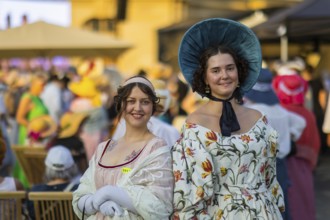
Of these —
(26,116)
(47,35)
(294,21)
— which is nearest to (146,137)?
(26,116)

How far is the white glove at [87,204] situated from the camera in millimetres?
3711

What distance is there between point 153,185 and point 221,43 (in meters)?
0.87

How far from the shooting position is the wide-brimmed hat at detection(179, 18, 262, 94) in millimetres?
3848

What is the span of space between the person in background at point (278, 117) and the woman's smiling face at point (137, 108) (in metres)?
2.00

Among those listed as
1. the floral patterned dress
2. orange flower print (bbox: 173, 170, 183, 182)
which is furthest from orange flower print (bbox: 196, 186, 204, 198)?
orange flower print (bbox: 173, 170, 183, 182)

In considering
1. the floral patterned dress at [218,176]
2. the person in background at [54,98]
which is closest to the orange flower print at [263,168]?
the floral patterned dress at [218,176]

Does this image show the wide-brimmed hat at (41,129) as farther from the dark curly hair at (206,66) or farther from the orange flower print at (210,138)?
the orange flower print at (210,138)

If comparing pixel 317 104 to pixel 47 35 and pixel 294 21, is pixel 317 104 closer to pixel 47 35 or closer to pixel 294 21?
pixel 294 21

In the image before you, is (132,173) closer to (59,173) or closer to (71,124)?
(59,173)

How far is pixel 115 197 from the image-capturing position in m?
3.62

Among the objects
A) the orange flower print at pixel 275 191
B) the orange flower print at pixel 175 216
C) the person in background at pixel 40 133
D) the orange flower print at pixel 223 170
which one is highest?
the orange flower print at pixel 223 170

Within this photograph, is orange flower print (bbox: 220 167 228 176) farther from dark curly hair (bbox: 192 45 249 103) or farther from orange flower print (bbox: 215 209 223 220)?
dark curly hair (bbox: 192 45 249 103)

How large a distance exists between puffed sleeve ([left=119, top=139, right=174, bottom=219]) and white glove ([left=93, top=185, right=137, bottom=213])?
0.08 feet

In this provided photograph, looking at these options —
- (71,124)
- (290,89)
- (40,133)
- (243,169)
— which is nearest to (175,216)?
(243,169)
